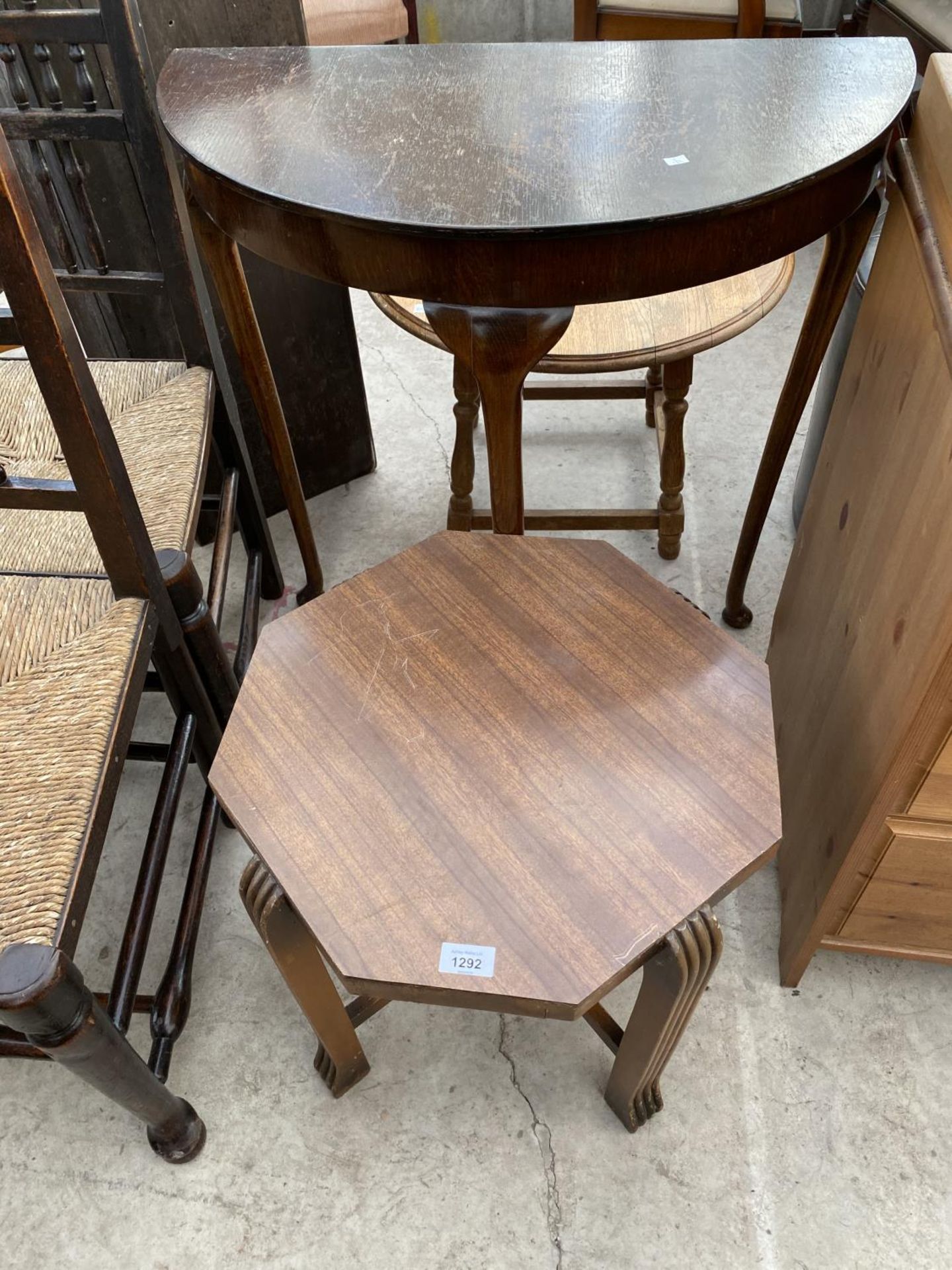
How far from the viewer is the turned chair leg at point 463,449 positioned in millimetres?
1484

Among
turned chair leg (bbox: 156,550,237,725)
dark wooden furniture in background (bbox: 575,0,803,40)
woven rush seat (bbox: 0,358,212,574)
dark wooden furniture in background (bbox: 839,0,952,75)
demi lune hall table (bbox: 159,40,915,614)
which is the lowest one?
turned chair leg (bbox: 156,550,237,725)

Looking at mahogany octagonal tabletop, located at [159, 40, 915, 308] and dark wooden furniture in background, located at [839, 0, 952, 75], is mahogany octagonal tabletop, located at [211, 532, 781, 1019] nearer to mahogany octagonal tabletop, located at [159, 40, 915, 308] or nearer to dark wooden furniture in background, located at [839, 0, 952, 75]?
mahogany octagonal tabletop, located at [159, 40, 915, 308]

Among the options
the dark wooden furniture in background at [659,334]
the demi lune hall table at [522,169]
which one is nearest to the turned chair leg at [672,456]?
the dark wooden furniture in background at [659,334]

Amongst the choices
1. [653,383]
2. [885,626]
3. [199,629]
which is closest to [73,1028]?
[199,629]

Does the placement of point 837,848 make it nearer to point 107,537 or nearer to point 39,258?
point 107,537

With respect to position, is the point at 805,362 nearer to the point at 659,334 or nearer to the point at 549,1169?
the point at 659,334

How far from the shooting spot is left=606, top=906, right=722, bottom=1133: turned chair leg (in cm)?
69

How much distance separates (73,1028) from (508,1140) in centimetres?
54

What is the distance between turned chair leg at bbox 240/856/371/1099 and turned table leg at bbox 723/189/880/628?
913 millimetres

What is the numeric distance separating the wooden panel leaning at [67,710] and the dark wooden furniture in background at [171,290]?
423mm

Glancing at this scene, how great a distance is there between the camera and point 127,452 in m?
1.13

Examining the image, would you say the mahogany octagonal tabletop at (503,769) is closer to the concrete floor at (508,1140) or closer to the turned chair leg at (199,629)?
the turned chair leg at (199,629)

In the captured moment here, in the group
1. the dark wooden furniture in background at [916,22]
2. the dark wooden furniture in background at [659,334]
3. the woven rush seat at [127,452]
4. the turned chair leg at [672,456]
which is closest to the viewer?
the woven rush seat at [127,452]

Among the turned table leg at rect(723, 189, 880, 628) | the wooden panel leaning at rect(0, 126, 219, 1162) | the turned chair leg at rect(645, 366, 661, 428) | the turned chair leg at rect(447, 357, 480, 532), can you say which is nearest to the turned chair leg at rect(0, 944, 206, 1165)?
the wooden panel leaning at rect(0, 126, 219, 1162)
